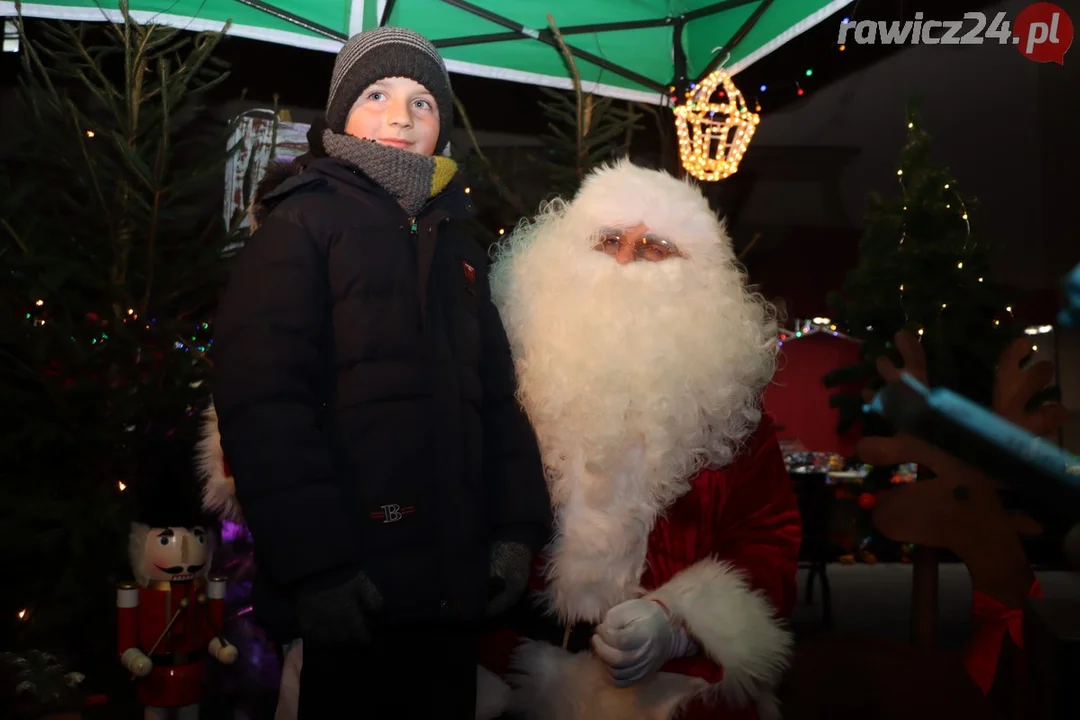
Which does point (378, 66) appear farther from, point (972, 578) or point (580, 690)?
point (972, 578)

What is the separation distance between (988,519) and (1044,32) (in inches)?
94.0

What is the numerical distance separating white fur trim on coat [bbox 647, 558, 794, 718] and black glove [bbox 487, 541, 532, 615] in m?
0.34

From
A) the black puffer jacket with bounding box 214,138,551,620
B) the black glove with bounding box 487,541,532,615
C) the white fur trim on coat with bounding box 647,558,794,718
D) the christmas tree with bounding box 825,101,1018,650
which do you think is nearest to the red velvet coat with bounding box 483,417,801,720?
the white fur trim on coat with bounding box 647,558,794,718

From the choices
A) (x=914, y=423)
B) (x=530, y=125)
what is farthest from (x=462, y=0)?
(x=914, y=423)

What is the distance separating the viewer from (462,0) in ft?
13.7

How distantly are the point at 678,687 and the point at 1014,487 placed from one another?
131cm

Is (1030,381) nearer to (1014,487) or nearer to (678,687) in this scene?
(678,687)

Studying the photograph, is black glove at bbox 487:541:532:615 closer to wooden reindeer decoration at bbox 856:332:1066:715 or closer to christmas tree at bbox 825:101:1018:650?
wooden reindeer decoration at bbox 856:332:1066:715

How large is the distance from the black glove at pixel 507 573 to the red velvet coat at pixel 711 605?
0.21 metres

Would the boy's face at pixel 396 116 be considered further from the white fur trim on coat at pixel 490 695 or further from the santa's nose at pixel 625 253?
the white fur trim on coat at pixel 490 695

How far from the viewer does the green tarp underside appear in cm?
384

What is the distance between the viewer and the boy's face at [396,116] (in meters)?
1.85

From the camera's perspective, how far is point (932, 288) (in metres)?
4.26

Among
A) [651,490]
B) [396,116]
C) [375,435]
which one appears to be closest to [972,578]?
[651,490]
